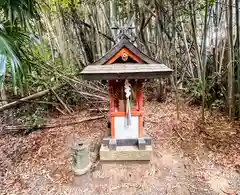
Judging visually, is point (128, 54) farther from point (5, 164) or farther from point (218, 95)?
point (218, 95)

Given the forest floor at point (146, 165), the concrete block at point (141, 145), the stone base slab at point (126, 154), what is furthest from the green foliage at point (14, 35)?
the concrete block at point (141, 145)

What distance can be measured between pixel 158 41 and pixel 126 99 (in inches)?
91.8

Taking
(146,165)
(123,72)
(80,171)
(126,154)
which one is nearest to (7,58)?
(123,72)

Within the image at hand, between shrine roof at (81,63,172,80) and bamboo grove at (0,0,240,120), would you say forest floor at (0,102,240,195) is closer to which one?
bamboo grove at (0,0,240,120)

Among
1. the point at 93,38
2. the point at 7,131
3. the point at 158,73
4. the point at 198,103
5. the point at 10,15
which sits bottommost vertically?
the point at 7,131

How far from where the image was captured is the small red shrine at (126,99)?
2109 millimetres

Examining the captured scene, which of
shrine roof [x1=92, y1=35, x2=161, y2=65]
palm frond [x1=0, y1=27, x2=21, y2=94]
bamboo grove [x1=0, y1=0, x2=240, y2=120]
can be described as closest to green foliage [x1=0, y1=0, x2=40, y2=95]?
palm frond [x1=0, y1=27, x2=21, y2=94]

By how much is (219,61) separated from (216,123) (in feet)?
4.64

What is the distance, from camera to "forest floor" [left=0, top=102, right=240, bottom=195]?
2072mm

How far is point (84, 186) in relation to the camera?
212cm

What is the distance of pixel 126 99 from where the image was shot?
2.33 meters

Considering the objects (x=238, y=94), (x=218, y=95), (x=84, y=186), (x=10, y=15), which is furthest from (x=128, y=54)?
(x=218, y=95)

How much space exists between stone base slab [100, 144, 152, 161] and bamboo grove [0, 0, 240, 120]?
4.45 ft

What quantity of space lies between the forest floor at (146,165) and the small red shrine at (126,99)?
213mm
